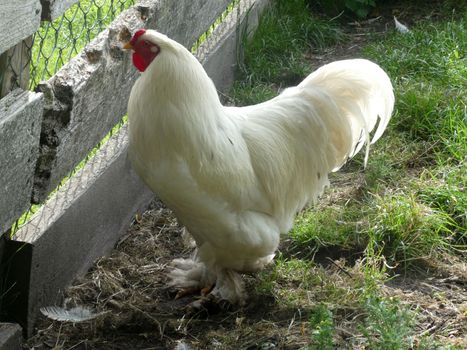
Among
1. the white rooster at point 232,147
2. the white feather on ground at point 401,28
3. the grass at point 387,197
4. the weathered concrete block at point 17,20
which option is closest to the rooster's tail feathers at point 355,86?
the white rooster at point 232,147

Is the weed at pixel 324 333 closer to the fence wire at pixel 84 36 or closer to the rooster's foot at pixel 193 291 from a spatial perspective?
the rooster's foot at pixel 193 291

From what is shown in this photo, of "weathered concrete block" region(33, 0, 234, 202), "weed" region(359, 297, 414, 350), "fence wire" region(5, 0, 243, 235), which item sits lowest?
"weed" region(359, 297, 414, 350)

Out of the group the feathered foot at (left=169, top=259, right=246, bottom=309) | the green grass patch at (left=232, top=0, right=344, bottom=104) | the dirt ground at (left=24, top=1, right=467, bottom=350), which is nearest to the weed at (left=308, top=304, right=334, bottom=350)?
the dirt ground at (left=24, top=1, right=467, bottom=350)

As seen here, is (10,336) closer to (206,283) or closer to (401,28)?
(206,283)

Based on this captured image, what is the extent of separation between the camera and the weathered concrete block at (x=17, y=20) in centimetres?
276

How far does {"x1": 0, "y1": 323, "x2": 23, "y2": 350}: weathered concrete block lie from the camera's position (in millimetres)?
3408

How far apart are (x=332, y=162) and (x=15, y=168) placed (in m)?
1.64

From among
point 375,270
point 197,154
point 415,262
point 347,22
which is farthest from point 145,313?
point 347,22

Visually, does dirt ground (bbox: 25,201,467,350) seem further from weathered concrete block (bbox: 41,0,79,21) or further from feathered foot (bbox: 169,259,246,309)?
weathered concrete block (bbox: 41,0,79,21)

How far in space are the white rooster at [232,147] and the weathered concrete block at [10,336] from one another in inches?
32.3

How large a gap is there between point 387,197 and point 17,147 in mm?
2271

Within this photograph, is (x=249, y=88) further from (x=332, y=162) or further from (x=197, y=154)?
(x=197, y=154)

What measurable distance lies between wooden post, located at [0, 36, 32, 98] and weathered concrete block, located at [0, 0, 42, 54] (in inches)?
6.2

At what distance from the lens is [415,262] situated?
4258 mm
